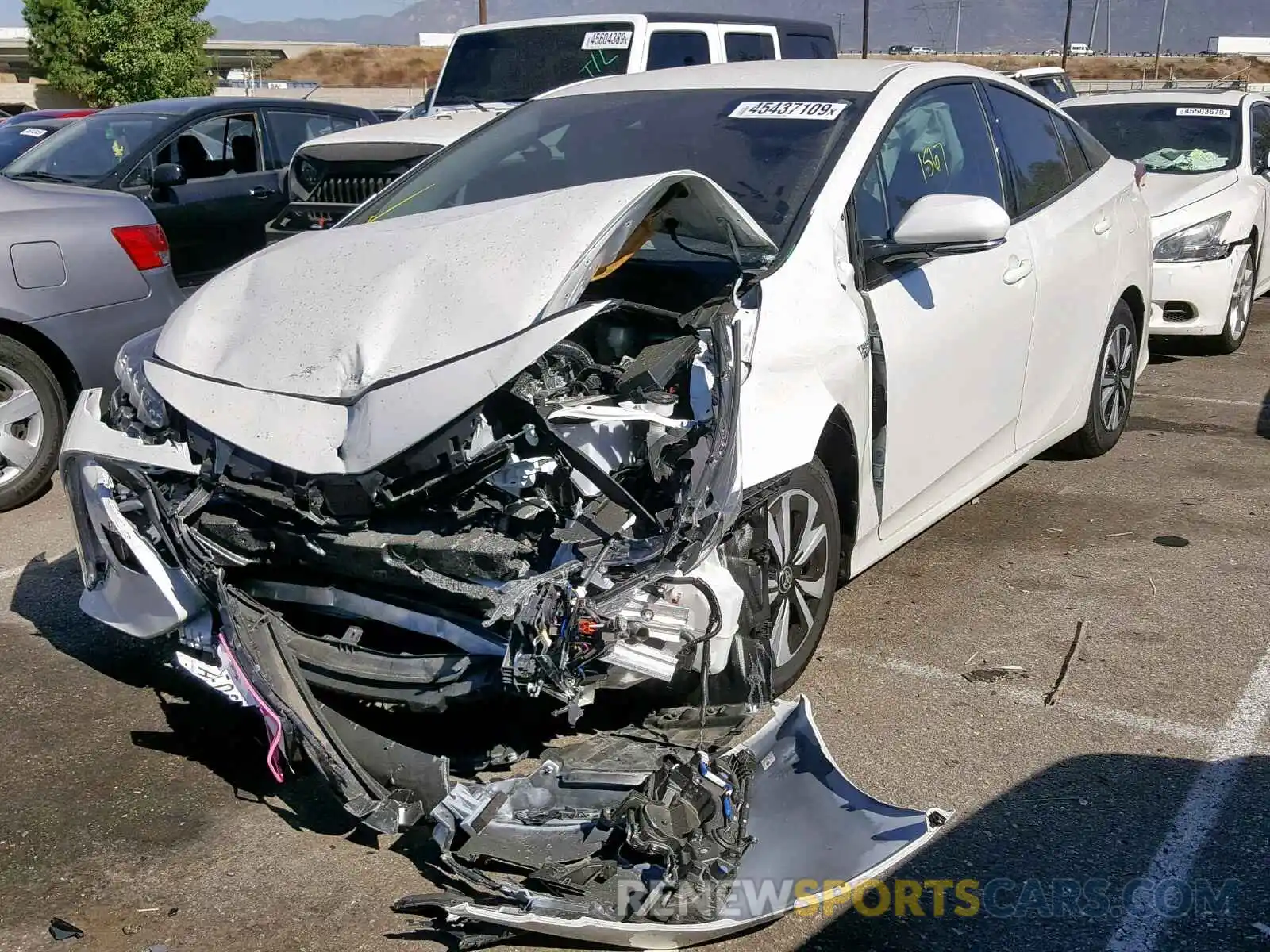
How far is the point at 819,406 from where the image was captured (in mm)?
3414

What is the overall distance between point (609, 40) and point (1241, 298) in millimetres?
4871

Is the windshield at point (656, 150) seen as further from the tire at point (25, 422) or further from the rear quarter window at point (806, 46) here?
the rear quarter window at point (806, 46)

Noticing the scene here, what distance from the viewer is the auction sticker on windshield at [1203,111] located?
30.5 ft

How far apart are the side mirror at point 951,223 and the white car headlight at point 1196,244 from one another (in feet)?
15.9

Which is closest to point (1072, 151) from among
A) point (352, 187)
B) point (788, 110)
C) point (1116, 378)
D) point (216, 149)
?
point (1116, 378)

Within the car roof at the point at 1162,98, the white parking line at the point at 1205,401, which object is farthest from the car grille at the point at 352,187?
the car roof at the point at 1162,98

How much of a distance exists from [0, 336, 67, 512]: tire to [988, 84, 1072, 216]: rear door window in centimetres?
421

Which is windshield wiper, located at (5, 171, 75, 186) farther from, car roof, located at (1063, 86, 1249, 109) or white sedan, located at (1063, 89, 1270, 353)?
car roof, located at (1063, 86, 1249, 109)

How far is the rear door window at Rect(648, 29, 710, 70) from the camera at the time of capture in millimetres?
9484

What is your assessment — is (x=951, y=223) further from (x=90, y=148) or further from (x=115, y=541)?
(x=90, y=148)

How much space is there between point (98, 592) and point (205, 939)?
128 centimetres

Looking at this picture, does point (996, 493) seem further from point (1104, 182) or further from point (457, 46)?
point (457, 46)

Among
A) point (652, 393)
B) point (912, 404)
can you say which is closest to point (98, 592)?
point (652, 393)

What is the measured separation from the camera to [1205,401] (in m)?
7.52
